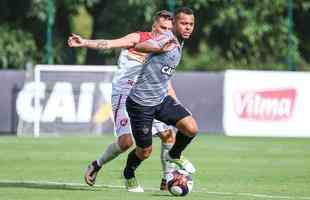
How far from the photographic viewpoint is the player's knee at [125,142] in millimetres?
12977

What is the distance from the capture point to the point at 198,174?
1524 cm

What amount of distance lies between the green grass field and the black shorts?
68 cm

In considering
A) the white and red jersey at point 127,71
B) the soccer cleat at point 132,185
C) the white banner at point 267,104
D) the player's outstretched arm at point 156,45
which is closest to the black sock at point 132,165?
the soccer cleat at point 132,185

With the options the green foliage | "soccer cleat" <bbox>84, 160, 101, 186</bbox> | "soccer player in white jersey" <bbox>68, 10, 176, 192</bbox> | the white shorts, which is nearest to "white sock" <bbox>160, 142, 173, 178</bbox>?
"soccer player in white jersey" <bbox>68, 10, 176, 192</bbox>

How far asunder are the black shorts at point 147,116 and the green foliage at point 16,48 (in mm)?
19515

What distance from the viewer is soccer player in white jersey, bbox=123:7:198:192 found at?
11992 mm

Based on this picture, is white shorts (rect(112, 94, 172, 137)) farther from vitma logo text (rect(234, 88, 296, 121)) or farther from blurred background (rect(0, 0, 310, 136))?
vitma logo text (rect(234, 88, 296, 121))

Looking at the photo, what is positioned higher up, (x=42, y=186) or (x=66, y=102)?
(x=42, y=186)

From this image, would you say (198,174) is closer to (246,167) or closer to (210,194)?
(246,167)

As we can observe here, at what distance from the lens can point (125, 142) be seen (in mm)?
12984

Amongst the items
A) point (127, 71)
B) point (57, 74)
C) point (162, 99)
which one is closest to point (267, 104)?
point (57, 74)

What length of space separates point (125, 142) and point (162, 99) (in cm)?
97

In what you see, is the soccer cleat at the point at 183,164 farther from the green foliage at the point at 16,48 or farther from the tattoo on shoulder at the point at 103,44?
the green foliage at the point at 16,48

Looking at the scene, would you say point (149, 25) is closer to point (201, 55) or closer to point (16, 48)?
point (16, 48)
